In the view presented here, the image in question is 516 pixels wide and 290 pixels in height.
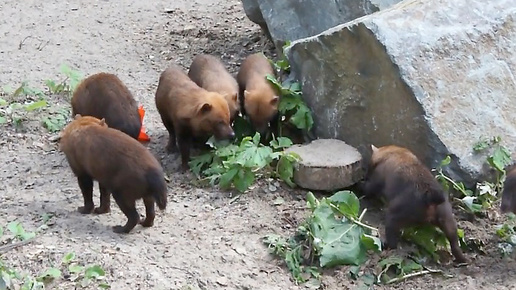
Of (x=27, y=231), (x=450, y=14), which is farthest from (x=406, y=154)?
(x=27, y=231)

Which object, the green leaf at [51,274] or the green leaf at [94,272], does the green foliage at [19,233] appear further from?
the green leaf at [94,272]

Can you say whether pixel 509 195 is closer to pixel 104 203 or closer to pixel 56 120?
pixel 104 203

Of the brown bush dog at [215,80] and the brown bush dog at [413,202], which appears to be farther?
the brown bush dog at [215,80]

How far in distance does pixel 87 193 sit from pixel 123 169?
621 mm

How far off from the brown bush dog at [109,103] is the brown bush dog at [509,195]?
134 inches

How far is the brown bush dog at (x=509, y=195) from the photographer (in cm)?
688

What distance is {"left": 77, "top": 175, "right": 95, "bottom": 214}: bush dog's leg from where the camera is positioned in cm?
711

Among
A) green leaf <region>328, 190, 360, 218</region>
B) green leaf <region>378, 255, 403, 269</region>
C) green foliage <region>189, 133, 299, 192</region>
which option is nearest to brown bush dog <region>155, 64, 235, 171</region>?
green foliage <region>189, 133, 299, 192</region>

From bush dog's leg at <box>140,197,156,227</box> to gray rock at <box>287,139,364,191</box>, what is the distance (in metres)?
1.50

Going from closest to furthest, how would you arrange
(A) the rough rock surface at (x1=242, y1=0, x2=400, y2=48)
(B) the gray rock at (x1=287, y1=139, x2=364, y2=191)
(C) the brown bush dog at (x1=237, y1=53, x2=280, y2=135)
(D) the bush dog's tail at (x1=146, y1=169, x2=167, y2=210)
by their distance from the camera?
(D) the bush dog's tail at (x1=146, y1=169, x2=167, y2=210) → (B) the gray rock at (x1=287, y1=139, x2=364, y2=191) → (C) the brown bush dog at (x1=237, y1=53, x2=280, y2=135) → (A) the rough rock surface at (x1=242, y1=0, x2=400, y2=48)

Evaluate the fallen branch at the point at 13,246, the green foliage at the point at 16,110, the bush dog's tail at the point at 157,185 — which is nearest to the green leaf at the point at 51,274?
the fallen branch at the point at 13,246

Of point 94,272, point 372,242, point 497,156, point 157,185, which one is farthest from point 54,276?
point 497,156

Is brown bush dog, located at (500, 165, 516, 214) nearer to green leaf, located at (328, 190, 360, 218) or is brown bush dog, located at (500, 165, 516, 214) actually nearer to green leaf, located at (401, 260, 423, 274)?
green leaf, located at (401, 260, 423, 274)

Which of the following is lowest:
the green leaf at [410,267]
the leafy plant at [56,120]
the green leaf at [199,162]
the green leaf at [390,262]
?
the green leaf at [410,267]
